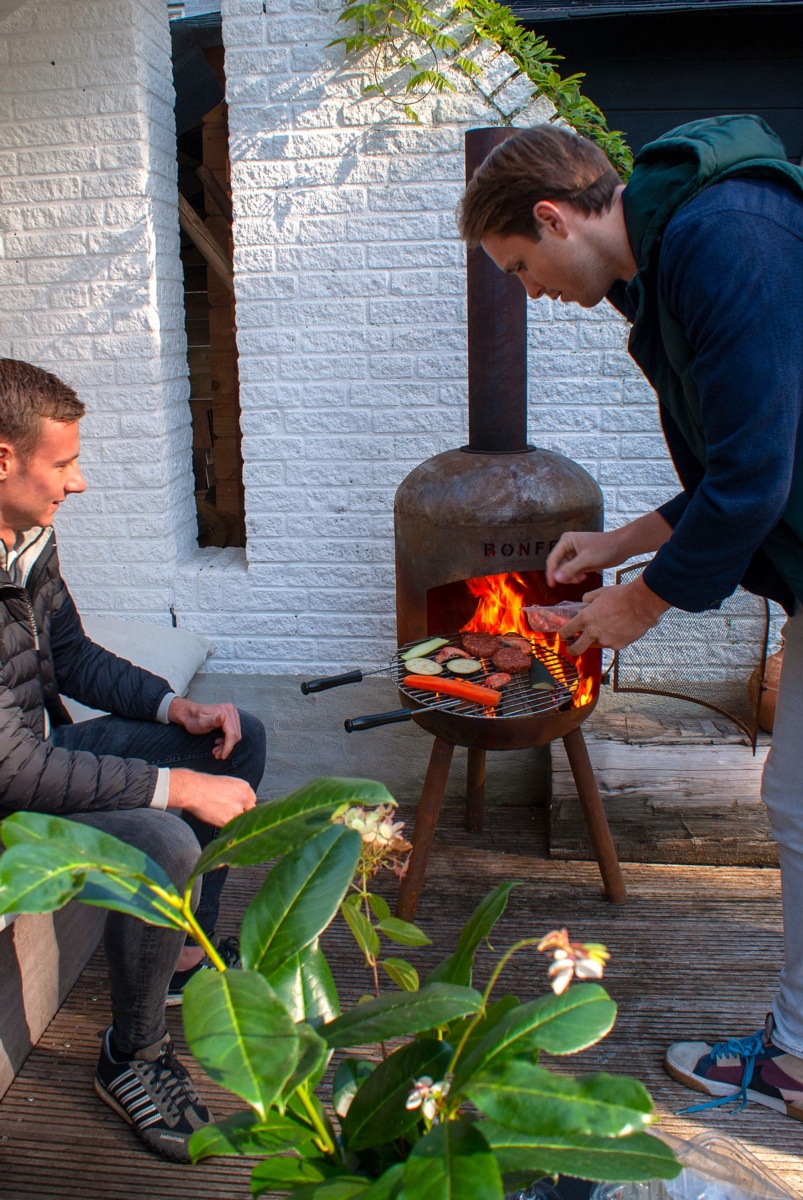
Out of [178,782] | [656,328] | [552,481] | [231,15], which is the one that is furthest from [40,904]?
[231,15]

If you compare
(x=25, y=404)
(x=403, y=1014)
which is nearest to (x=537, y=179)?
(x=25, y=404)

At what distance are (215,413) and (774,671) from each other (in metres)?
2.56

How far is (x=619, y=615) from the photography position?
2219 millimetres

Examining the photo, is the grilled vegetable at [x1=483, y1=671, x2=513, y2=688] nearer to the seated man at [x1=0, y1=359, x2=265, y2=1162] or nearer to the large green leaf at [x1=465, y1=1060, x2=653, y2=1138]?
the seated man at [x1=0, y1=359, x2=265, y2=1162]

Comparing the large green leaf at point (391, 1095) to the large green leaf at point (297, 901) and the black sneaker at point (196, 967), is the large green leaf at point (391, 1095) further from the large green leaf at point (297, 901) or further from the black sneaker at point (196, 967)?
the black sneaker at point (196, 967)

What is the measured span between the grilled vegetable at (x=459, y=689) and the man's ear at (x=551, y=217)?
3.63 ft

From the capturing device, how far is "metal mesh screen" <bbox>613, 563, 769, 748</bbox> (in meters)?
3.71

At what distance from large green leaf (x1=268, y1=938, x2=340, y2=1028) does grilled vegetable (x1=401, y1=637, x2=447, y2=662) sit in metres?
1.76

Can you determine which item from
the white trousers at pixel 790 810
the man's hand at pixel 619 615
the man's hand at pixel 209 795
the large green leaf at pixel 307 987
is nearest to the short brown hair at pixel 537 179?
the man's hand at pixel 619 615

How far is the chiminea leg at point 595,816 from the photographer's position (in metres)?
3.03

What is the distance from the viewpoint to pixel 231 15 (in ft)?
11.2

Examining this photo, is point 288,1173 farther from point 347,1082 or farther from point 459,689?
point 459,689

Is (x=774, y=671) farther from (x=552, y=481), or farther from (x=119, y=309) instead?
(x=119, y=309)

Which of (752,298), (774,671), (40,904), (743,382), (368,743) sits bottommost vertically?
(368,743)
